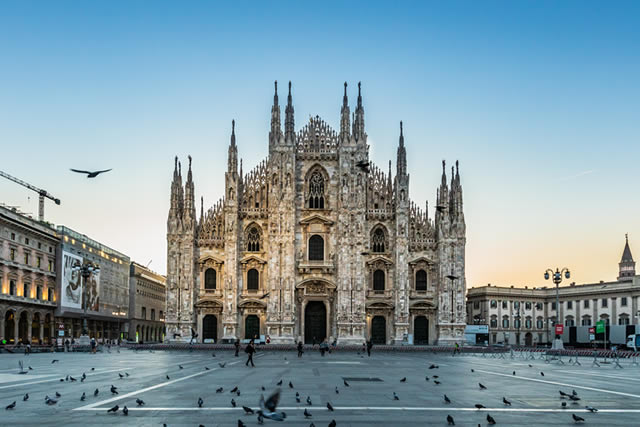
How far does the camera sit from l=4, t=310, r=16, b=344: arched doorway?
2645 inches

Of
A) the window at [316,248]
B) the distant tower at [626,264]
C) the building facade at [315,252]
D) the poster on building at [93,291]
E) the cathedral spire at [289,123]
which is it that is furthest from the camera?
the distant tower at [626,264]

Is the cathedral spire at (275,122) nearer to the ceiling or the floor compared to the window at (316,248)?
nearer to the ceiling

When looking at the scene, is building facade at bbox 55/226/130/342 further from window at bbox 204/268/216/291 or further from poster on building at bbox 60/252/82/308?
window at bbox 204/268/216/291

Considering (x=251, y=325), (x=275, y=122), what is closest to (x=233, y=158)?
(x=275, y=122)

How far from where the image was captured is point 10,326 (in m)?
69.0

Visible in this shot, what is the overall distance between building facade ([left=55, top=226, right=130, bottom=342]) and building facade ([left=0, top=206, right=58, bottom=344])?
1770 millimetres

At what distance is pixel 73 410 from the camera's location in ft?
52.4

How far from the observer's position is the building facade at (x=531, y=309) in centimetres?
10175

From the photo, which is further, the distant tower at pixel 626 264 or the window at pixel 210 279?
the distant tower at pixel 626 264

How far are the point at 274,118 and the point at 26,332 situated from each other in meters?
34.1

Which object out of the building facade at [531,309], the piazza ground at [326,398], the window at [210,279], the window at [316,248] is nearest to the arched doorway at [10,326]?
the window at [210,279]

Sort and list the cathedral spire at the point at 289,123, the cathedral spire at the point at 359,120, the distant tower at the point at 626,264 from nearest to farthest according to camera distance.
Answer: the cathedral spire at the point at 289,123, the cathedral spire at the point at 359,120, the distant tower at the point at 626,264

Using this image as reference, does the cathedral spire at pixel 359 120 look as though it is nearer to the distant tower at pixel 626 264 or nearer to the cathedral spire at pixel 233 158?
the cathedral spire at pixel 233 158

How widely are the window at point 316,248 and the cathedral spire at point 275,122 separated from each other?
10.5 m
